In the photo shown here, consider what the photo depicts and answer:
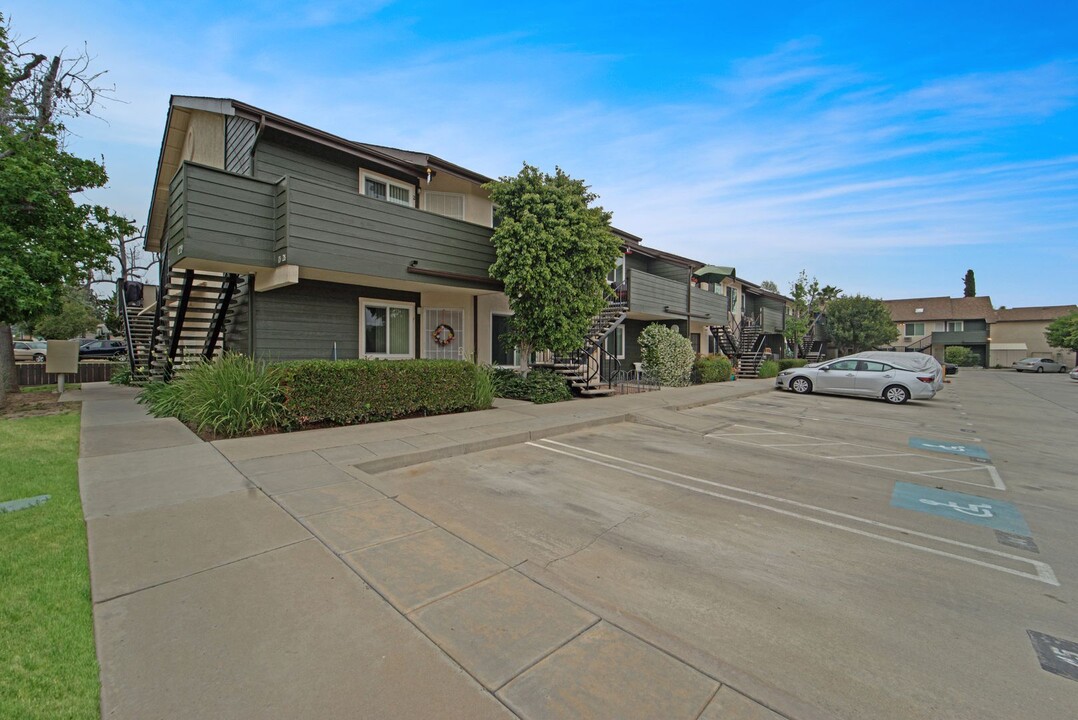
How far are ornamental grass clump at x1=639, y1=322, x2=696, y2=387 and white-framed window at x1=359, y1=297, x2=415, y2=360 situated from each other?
33.0ft

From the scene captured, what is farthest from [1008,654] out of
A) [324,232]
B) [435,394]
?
[324,232]

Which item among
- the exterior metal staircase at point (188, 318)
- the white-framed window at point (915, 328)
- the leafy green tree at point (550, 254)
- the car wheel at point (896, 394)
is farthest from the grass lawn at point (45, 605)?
the white-framed window at point (915, 328)

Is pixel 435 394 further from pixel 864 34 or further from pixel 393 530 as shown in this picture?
pixel 864 34

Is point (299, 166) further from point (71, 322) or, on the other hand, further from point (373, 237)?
point (71, 322)

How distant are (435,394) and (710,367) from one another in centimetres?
1521

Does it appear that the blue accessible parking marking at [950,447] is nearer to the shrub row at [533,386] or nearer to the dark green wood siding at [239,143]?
the shrub row at [533,386]

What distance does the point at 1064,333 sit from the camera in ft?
150

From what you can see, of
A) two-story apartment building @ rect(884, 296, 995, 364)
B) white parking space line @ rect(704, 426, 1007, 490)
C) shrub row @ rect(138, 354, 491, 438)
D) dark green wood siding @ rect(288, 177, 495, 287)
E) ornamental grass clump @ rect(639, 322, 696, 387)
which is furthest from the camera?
two-story apartment building @ rect(884, 296, 995, 364)

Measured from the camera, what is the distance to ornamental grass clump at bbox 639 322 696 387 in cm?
1856

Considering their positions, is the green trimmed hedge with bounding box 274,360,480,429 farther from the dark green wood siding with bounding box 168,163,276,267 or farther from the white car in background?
the white car in background

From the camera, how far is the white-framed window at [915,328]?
56.5 meters

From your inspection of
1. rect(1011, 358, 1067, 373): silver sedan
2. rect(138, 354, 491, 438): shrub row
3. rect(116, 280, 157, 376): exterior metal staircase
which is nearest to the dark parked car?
rect(116, 280, 157, 376): exterior metal staircase

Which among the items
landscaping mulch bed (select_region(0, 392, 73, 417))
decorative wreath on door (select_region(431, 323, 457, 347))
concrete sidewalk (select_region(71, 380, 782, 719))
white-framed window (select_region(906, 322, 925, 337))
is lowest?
concrete sidewalk (select_region(71, 380, 782, 719))

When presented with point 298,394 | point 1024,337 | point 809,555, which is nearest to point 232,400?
point 298,394
